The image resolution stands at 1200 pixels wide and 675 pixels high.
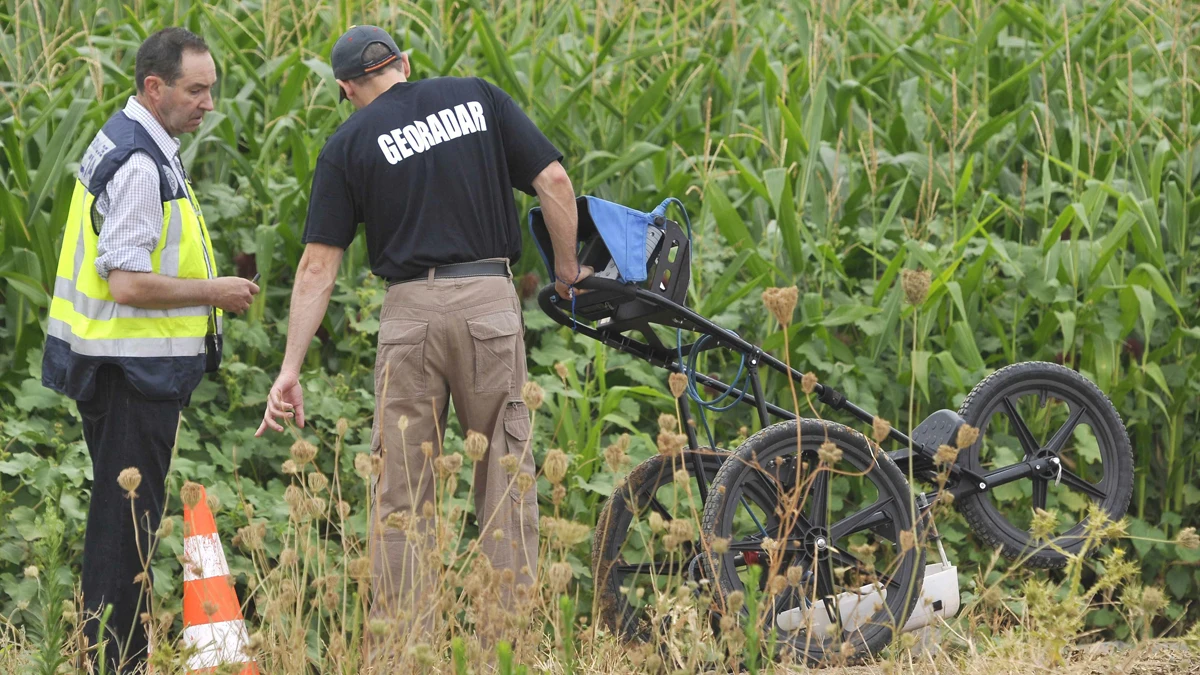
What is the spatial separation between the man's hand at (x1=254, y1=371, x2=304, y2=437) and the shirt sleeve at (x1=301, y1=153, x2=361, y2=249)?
15.9 inches

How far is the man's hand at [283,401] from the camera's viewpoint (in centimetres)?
356

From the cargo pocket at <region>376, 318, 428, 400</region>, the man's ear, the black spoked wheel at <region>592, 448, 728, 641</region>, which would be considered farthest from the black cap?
the black spoked wheel at <region>592, 448, 728, 641</region>

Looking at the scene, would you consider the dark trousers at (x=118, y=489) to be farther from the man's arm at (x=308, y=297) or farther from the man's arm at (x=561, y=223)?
the man's arm at (x=561, y=223)

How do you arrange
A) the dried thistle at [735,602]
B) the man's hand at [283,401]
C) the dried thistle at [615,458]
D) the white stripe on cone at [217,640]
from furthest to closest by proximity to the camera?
the man's hand at [283,401] → the white stripe on cone at [217,640] → the dried thistle at [615,458] → the dried thistle at [735,602]

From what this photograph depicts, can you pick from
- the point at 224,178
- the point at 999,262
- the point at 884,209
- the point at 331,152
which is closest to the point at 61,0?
the point at 224,178

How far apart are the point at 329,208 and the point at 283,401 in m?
0.56

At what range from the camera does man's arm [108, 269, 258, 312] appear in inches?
139

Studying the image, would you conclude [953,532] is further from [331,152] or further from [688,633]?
[331,152]

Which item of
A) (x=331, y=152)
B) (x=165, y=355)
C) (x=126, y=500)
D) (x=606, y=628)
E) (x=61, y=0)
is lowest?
(x=606, y=628)

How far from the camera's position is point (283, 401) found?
3643mm

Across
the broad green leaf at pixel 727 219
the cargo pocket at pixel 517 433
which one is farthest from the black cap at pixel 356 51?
the broad green leaf at pixel 727 219

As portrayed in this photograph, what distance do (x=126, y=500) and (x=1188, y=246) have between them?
420 centimetres

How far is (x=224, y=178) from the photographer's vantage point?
18.2 feet

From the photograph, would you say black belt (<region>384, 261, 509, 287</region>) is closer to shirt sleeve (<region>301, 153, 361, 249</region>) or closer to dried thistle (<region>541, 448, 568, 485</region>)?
shirt sleeve (<region>301, 153, 361, 249</region>)
